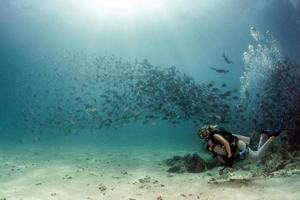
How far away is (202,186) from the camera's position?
12.1 metres

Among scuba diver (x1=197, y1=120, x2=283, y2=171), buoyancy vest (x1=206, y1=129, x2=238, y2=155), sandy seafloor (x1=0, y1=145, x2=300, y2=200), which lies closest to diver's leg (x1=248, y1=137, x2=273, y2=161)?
scuba diver (x1=197, y1=120, x2=283, y2=171)

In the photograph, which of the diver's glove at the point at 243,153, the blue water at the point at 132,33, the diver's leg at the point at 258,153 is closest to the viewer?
the diver's glove at the point at 243,153

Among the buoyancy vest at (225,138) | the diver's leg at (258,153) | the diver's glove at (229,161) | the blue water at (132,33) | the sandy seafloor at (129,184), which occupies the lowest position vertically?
the sandy seafloor at (129,184)

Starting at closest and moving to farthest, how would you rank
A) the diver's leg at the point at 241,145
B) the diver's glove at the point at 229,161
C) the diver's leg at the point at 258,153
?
1. the diver's glove at the point at 229,161
2. the diver's leg at the point at 241,145
3. the diver's leg at the point at 258,153

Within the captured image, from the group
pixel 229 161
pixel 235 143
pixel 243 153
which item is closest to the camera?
pixel 229 161

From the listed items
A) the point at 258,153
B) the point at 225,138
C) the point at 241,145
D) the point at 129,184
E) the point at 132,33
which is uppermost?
the point at 132,33

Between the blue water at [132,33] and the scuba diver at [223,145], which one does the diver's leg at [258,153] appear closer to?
the scuba diver at [223,145]

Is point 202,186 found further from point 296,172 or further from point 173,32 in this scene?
point 173,32

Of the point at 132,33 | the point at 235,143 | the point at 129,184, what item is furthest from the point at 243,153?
the point at 132,33

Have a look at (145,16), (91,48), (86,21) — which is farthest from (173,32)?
(91,48)

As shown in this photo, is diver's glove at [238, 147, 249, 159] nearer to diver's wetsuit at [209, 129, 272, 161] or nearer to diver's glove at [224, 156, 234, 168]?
diver's wetsuit at [209, 129, 272, 161]

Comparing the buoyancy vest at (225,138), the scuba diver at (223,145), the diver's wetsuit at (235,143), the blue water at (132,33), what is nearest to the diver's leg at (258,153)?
the diver's wetsuit at (235,143)

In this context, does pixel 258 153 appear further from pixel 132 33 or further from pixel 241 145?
pixel 132 33

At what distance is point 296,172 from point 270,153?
16.2ft
